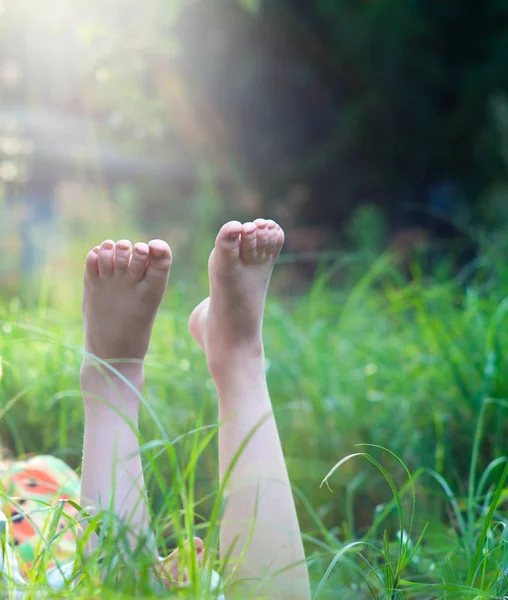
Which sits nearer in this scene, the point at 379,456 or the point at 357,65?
the point at 379,456

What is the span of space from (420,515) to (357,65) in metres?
5.47

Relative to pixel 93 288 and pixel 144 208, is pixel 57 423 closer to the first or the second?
pixel 93 288

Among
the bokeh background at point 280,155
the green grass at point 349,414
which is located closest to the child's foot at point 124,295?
the green grass at point 349,414

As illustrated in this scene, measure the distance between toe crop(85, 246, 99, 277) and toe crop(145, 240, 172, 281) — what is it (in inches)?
3.7

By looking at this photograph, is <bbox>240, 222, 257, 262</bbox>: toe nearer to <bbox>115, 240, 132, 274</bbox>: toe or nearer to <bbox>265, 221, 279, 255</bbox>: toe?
<bbox>265, 221, 279, 255</bbox>: toe

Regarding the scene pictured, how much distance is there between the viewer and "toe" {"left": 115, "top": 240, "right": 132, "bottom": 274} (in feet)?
4.02

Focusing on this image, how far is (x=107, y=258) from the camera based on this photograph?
1232mm

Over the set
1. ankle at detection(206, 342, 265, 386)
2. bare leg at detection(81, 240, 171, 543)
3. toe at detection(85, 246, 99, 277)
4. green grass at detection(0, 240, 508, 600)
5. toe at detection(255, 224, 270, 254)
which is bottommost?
green grass at detection(0, 240, 508, 600)

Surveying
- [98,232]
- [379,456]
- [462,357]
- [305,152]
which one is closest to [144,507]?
[379,456]

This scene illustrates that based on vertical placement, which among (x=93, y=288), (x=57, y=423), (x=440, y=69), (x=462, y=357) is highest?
(x=440, y=69)

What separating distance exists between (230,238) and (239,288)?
0.09 m

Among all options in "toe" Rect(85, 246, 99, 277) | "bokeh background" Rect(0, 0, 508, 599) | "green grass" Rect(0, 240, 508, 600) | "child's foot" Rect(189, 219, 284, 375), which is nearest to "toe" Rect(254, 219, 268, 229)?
"child's foot" Rect(189, 219, 284, 375)

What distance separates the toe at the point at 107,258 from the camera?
1.23 meters

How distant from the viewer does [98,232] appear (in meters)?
5.05
